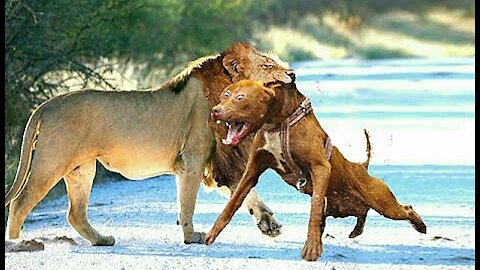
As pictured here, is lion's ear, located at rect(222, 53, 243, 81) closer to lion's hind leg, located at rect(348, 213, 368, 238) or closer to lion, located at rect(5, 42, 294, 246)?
lion, located at rect(5, 42, 294, 246)

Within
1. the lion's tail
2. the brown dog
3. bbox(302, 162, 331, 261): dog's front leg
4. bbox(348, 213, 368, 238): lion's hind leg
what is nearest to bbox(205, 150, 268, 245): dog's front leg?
the brown dog

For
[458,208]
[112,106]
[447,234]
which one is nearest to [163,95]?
[112,106]

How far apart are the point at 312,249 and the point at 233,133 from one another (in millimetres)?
444

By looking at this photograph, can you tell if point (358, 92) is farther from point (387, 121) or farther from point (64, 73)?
point (64, 73)

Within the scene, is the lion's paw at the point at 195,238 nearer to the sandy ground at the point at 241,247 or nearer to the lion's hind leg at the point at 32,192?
the sandy ground at the point at 241,247

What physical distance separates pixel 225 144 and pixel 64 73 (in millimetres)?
3365

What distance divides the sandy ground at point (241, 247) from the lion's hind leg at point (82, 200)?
41 millimetres

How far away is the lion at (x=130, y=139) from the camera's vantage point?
17.2ft

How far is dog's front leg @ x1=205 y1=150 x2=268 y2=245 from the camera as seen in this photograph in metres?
4.86

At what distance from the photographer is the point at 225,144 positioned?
504cm

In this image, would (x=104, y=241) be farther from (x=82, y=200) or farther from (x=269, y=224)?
(x=269, y=224)

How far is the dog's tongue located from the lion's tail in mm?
797

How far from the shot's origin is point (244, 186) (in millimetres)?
4941

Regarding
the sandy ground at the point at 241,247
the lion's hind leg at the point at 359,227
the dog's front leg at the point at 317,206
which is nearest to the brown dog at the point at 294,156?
the dog's front leg at the point at 317,206
